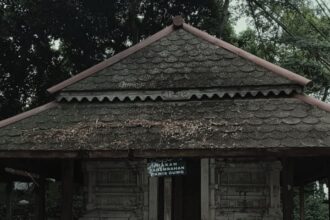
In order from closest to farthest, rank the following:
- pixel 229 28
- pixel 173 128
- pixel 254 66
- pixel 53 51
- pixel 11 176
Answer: pixel 173 128 → pixel 254 66 → pixel 11 176 → pixel 53 51 → pixel 229 28

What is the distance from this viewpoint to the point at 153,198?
341 inches

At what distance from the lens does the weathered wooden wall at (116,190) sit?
874cm

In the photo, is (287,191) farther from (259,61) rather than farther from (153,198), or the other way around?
(153,198)

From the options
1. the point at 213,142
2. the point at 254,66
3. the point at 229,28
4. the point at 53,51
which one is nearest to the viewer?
the point at 213,142

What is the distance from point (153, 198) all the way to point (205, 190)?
90cm

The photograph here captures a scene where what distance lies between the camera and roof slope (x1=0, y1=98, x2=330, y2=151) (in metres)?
6.75

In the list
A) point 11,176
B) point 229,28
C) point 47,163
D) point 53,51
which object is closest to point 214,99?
point 47,163

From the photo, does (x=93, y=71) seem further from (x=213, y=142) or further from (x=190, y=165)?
(x=213, y=142)

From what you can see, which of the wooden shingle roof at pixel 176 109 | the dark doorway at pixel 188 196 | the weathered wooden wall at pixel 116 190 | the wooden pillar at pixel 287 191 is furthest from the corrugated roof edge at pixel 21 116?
the wooden pillar at pixel 287 191

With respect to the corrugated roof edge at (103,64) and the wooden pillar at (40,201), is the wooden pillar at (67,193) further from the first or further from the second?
the wooden pillar at (40,201)

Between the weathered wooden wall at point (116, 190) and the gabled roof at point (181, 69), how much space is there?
4.75 feet

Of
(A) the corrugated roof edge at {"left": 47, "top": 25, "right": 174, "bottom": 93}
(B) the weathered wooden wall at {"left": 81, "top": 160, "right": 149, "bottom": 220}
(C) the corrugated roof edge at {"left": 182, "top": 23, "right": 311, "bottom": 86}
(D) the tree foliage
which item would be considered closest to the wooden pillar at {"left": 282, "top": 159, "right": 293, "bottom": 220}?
(C) the corrugated roof edge at {"left": 182, "top": 23, "right": 311, "bottom": 86}

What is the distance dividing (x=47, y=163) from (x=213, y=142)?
13.1 ft

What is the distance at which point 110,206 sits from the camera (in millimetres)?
8820
